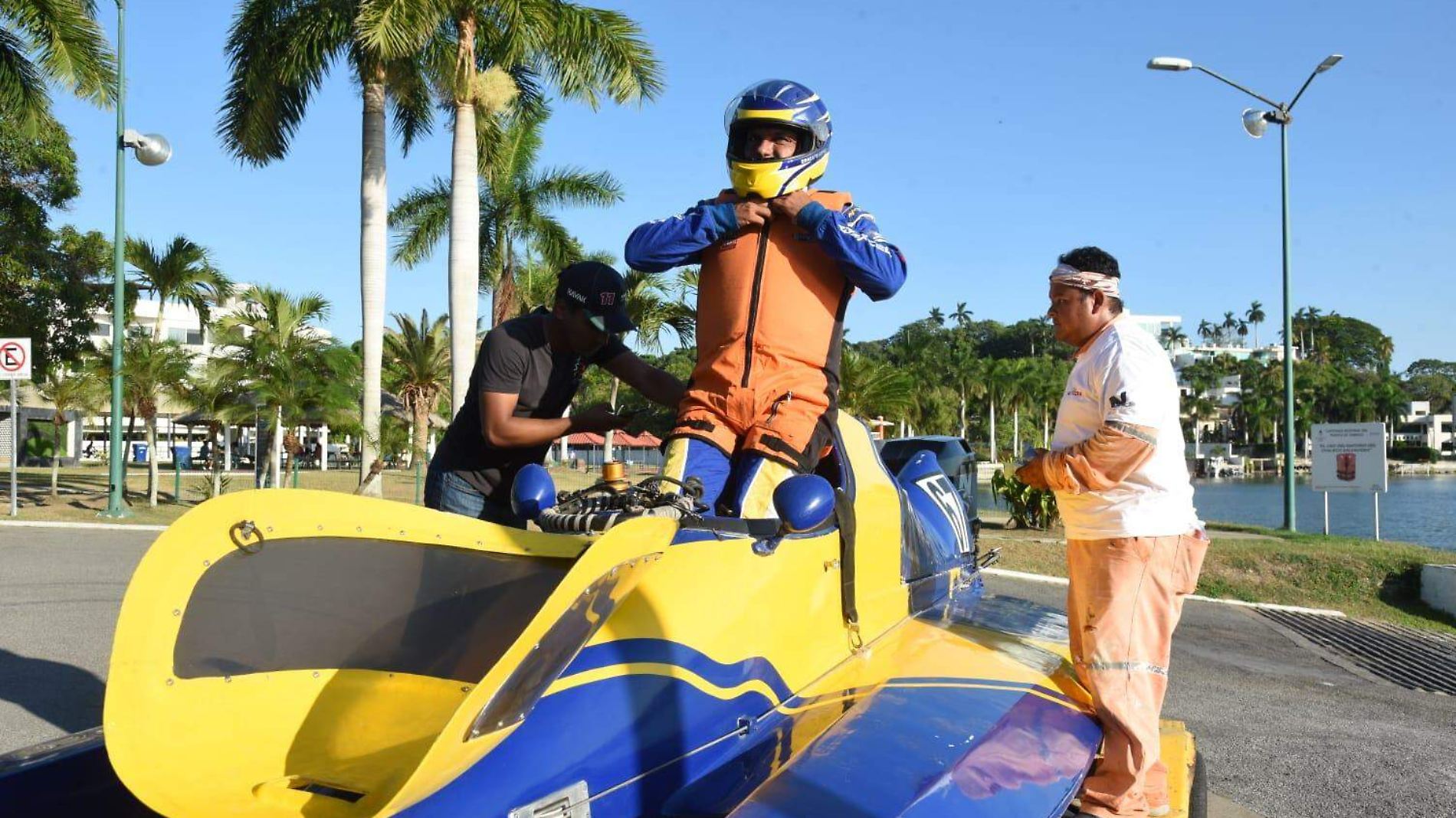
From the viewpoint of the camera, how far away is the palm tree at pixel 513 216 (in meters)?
25.8

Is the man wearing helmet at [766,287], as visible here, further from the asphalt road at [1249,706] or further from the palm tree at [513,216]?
the palm tree at [513,216]

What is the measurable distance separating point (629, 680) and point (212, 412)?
21.5 meters

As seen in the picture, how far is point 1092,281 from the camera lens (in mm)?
3445

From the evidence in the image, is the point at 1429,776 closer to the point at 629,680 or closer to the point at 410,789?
the point at 629,680

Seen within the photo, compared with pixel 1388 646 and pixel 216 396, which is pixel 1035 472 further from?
pixel 216 396

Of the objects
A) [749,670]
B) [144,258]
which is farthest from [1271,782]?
[144,258]

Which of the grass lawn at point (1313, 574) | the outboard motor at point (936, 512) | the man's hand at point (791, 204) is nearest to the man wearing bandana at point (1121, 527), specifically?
the outboard motor at point (936, 512)

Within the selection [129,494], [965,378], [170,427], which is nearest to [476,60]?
[129,494]

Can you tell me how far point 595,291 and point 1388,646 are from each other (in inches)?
350

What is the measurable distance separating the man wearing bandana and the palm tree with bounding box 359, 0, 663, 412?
13.5 meters

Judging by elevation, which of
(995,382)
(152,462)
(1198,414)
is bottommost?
(152,462)

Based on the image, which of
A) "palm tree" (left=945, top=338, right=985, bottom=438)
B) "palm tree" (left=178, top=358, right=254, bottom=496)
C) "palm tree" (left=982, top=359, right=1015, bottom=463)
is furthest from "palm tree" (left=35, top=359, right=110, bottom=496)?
"palm tree" (left=982, top=359, right=1015, bottom=463)

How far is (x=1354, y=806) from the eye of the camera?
14.0 ft

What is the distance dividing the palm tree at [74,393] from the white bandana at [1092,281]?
22.0 m
